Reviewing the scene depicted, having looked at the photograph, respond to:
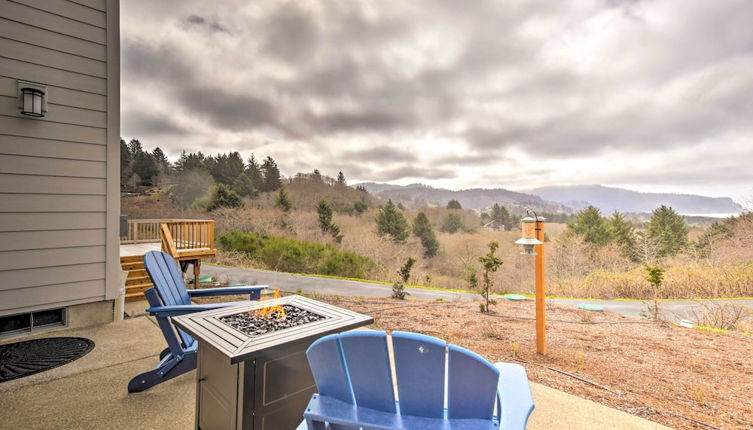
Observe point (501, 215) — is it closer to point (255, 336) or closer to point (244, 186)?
point (244, 186)

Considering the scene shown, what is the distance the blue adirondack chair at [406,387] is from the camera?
0.77m

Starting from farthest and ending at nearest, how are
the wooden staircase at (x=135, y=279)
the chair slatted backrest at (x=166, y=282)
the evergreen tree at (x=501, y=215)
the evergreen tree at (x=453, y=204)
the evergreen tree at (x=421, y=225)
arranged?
1. the evergreen tree at (x=453, y=204)
2. the evergreen tree at (x=421, y=225)
3. the evergreen tree at (x=501, y=215)
4. the wooden staircase at (x=135, y=279)
5. the chair slatted backrest at (x=166, y=282)

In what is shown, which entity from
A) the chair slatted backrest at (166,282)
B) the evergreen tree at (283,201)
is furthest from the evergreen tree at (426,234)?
the chair slatted backrest at (166,282)

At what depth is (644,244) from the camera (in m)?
7.45

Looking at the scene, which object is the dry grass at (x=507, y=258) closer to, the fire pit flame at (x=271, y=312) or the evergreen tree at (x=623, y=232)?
the evergreen tree at (x=623, y=232)

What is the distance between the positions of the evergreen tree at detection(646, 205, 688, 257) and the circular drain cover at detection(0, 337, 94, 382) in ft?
27.5

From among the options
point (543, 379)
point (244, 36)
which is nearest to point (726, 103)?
point (543, 379)

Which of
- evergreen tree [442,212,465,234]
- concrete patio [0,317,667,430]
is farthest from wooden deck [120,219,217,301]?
evergreen tree [442,212,465,234]

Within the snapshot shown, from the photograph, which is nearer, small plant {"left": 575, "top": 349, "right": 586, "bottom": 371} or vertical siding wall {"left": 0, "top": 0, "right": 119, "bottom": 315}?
small plant {"left": 575, "top": 349, "right": 586, "bottom": 371}

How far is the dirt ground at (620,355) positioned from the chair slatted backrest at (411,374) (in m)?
1.83

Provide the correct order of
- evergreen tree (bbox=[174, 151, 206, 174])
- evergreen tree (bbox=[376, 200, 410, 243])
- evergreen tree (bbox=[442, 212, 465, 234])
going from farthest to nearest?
1. evergreen tree (bbox=[442, 212, 465, 234])
2. evergreen tree (bbox=[376, 200, 410, 243])
3. evergreen tree (bbox=[174, 151, 206, 174])

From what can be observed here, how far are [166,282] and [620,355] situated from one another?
144 inches

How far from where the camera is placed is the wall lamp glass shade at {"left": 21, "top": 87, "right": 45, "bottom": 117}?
100 inches

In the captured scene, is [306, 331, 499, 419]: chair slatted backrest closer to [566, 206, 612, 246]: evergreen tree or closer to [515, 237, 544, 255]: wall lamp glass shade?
[515, 237, 544, 255]: wall lamp glass shade
